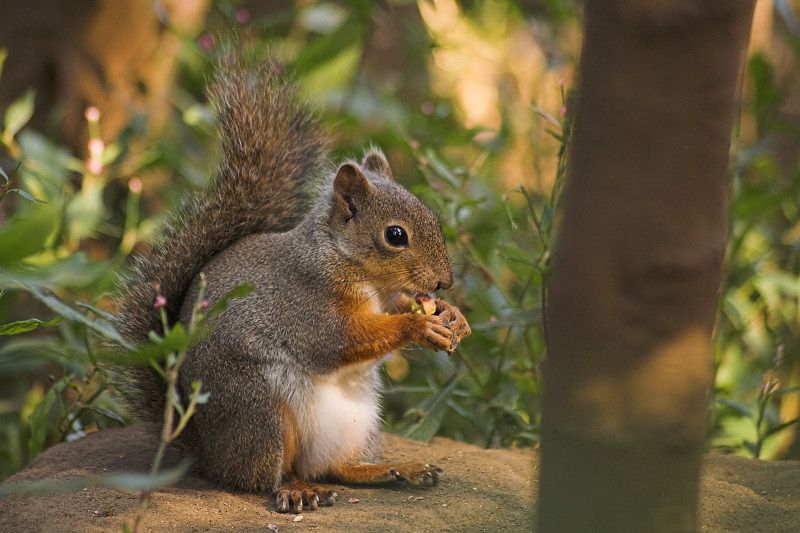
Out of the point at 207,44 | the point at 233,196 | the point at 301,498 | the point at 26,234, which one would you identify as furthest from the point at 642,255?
the point at 207,44

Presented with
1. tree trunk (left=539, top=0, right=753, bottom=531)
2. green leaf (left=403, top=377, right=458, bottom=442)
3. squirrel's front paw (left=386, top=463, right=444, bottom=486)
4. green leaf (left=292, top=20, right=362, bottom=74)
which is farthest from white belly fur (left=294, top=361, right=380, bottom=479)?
green leaf (left=292, top=20, right=362, bottom=74)

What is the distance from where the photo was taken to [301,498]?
2.32 meters

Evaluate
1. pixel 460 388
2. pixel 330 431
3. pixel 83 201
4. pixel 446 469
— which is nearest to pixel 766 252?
pixel 460 388

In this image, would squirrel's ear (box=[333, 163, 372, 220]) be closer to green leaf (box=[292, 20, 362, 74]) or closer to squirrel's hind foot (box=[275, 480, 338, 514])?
squirrel's hind foot (box=[275, 480, 338, 514])

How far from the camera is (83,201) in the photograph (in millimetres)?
3342

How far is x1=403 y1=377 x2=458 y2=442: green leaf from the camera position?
2.97 metres

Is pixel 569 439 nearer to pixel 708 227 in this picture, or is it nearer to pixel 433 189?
pixel 708 227

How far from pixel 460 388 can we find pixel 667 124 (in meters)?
2.53

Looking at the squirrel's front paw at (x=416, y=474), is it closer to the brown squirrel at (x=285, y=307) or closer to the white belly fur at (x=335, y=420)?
the brown squirrel at (x=285, y=307)

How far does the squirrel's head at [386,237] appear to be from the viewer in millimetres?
2551

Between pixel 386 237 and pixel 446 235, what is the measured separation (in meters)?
0.70

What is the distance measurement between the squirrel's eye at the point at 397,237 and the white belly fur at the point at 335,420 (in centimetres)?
31

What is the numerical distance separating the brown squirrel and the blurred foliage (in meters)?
0.26

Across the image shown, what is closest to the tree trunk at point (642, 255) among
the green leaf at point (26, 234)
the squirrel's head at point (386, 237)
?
the green leaf at point (26, 234)
